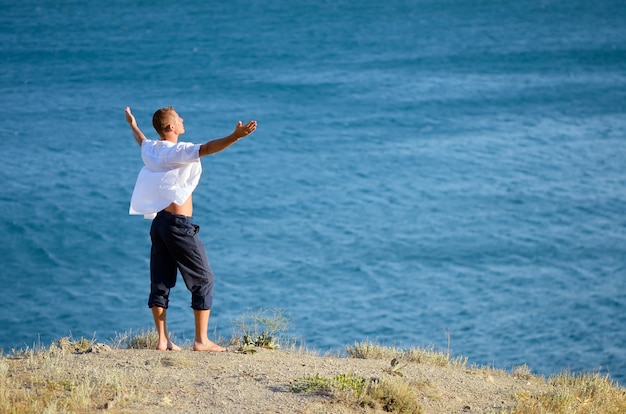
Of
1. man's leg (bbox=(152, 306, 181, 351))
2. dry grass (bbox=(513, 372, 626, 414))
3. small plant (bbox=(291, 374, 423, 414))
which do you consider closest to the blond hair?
man's leg (bbox=(152, 306, 181, 351))

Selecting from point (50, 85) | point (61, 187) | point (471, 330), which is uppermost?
point (50, 85)

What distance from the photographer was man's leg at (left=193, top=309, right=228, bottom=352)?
6754 millimetres

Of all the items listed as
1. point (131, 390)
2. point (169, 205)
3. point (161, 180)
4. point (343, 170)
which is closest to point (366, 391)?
point (131, 390)

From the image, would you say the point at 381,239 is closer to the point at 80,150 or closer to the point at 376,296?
the point at 376,296

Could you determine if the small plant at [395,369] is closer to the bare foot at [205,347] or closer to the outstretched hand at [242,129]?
the bare foot at [205,347]

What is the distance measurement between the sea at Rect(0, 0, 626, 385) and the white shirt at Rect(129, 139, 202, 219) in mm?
9225

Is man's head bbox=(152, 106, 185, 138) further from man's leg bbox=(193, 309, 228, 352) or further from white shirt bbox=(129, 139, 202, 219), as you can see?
man's leg bbox=(193, 309, 228, 352)

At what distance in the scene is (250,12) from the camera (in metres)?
36.9

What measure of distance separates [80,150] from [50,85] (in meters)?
5.25

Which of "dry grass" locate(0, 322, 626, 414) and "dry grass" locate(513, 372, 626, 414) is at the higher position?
"dry grass" locate(0, 322, 626, 414)

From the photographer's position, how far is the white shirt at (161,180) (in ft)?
21.0

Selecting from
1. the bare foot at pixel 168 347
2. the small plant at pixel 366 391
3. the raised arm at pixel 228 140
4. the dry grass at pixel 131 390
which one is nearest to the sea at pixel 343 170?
the bare foot at pixel 168 347

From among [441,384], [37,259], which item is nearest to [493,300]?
[37,259]

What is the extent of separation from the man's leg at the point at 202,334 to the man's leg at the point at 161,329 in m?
0.18
